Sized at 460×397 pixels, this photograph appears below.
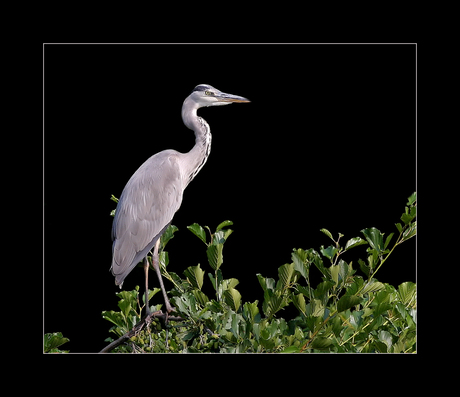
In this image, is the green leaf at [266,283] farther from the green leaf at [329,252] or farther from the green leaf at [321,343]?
the green leaf at [321,343]

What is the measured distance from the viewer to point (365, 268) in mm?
4434

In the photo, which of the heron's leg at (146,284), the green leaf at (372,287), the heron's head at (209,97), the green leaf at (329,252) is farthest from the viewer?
the heron's head at (209,97)

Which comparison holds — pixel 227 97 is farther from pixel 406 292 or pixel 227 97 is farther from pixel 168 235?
pixel 406 292

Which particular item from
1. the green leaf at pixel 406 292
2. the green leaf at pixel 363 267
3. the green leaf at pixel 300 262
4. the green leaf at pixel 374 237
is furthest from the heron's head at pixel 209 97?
the green leaf at pixel 406 292

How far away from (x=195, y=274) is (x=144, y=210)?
58 cm

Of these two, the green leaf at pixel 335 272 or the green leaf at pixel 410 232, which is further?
the green leaf at pixel 410 232

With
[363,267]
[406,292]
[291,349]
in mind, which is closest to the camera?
[291,349]

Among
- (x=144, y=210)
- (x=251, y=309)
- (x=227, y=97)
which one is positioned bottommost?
(x=251, y=309)

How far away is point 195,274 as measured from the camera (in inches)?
169

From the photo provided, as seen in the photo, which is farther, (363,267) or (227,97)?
(227,97)

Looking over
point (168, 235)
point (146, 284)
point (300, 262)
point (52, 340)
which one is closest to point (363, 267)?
point (300, 262)

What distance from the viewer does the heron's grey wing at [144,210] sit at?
4.45 m

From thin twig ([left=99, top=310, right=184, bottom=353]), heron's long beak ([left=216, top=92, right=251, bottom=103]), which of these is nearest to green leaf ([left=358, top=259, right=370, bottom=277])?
thin twig ([left=99, top=310, right=184, bottom=353])
